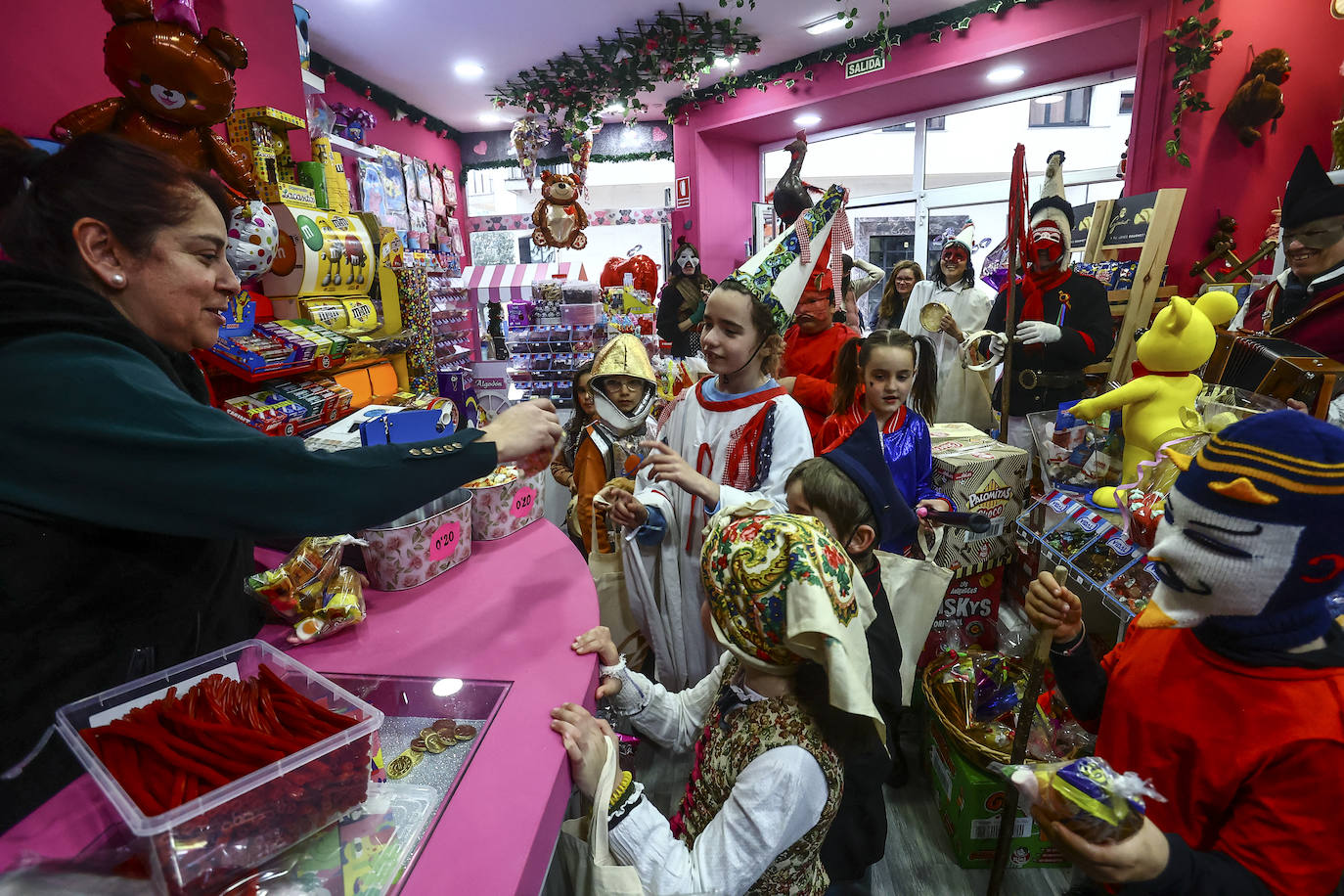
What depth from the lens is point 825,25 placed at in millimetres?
6332

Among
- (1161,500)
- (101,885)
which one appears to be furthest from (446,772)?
(1161,500)

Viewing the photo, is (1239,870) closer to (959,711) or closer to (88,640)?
(959,711)

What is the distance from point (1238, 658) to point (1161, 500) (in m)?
0.65

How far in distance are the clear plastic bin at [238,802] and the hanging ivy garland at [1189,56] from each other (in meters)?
6.06

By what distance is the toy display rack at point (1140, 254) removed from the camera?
3.93 meters

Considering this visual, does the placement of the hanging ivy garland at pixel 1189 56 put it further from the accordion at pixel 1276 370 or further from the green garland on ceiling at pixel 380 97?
the green garland on ceiling at pixel 380 97

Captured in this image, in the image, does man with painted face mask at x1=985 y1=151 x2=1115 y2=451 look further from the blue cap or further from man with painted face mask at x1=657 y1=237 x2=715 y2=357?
man with painted face mask at x1=657 y1=237 x2=715 y2=357

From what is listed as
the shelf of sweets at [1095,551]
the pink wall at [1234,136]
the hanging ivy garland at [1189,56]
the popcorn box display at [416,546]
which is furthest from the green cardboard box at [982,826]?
the hanging ivy garland at [1189,56]

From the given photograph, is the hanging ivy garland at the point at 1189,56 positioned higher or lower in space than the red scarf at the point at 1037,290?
higher

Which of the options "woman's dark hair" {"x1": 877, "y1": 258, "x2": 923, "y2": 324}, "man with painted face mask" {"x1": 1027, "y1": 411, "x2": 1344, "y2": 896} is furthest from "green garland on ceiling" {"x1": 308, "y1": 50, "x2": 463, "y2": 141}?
"man with painted face mask" {"x1": 1027, "y1": 411, "x2": 1344, "y2": 896}

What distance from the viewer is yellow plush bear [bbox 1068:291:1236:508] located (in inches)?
77.8

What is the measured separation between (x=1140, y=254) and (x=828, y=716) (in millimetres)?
4267

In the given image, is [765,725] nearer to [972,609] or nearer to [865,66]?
[972,609]

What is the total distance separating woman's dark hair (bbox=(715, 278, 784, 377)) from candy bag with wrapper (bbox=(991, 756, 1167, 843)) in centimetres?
149
